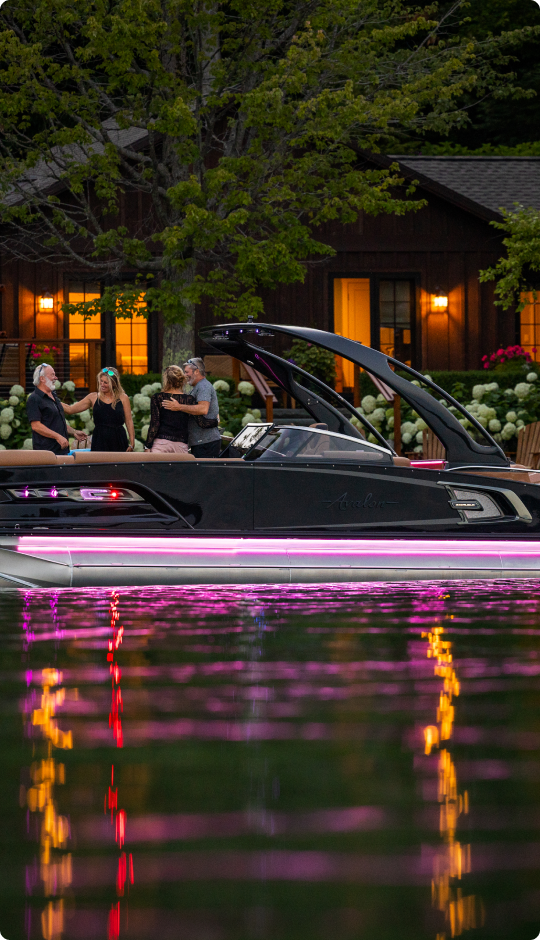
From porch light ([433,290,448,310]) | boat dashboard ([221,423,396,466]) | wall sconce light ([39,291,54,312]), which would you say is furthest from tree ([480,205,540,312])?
boat dashboard ([221,423,396,466])

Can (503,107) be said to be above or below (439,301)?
above

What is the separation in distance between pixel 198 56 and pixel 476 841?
20534 millimetres

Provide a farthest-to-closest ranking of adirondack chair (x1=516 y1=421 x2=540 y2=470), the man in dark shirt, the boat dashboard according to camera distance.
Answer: adirondack chair (x1=516 y1=421 x2=540 y2=470) < the man in dark shirt < the boat dashboard

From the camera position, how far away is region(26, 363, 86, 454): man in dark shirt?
13375 mm

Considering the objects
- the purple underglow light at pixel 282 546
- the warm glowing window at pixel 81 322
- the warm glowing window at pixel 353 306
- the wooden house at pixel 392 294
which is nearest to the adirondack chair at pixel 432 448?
the wooden house at pixel 392 294

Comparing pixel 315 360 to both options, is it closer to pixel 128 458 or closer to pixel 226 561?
pixel 128 458

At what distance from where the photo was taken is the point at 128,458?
419 inches

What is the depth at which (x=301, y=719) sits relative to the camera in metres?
6.13

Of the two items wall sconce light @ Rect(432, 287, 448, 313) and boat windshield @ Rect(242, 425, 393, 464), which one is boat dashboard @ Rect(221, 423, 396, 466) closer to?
boat windshield @ Rect(242, 425, 393, 464)

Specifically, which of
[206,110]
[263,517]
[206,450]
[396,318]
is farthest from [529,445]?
[396,318]

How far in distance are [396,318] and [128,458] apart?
21413 mm

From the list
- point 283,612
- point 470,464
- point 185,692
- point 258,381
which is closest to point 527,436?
point 258,381

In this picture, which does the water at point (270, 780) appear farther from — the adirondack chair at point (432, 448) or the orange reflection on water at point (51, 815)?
the adirondack chair at point (432, 448)

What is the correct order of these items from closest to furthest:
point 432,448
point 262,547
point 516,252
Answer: point 262,547 < point 432,448 < point 516,252
